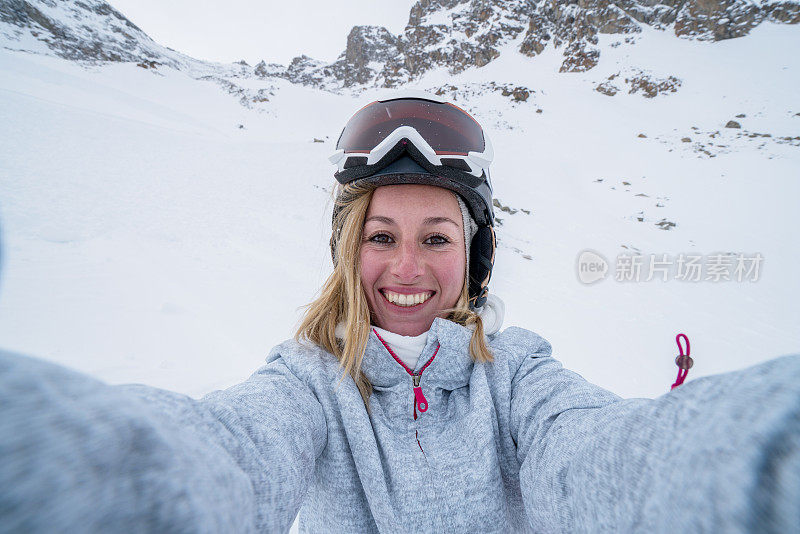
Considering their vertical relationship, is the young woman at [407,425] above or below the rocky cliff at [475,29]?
below

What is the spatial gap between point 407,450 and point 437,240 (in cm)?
111

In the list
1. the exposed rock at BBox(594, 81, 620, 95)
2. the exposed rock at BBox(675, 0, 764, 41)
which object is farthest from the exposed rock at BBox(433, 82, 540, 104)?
the exposed rock at BBox(675, 0, 764, 41)

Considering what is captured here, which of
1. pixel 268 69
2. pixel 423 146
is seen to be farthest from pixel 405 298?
pixel 268 69

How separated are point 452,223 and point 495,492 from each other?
4.39 ft

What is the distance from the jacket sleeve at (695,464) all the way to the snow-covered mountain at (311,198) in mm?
1012

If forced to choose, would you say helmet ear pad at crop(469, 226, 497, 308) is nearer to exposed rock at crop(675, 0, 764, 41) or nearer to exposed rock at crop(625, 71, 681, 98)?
exposed rock at crop(625, 71, 681, 98)

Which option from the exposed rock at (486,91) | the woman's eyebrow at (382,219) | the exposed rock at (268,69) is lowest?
the woman's eyebrow at (382,219)

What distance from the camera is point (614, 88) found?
2973 cm

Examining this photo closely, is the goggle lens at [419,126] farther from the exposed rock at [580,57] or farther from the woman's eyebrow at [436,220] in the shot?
the exposed rock at [580,57]

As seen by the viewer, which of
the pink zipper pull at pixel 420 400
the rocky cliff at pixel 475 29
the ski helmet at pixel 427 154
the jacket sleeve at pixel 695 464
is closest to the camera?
the jacket sleeve at pixel 695 464

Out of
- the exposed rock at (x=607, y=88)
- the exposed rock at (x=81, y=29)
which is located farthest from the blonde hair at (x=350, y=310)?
the exposed rock at (x=607, y=88)

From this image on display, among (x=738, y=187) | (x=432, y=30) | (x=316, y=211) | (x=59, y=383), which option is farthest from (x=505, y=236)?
(x=432, y=30)

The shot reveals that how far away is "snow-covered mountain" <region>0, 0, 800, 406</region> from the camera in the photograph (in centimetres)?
415

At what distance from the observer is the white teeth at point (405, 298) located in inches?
75.7
